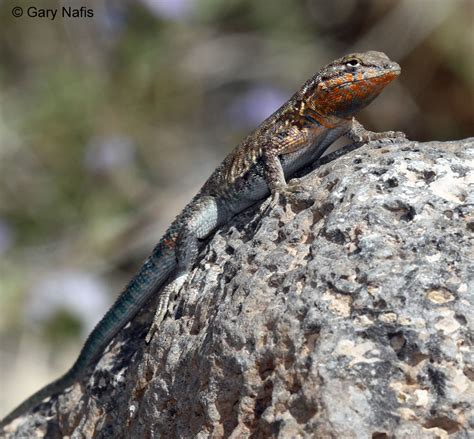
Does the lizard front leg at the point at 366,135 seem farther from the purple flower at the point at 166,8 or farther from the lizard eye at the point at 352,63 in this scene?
the purple flower at the point at 166,8

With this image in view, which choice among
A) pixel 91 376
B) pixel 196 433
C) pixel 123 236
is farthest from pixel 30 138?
pixel 196 433

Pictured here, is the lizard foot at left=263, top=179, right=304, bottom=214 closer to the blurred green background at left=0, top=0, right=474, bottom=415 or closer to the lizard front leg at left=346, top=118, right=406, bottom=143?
the lizard front leg at left=346, top=118, right=406, bottom=143

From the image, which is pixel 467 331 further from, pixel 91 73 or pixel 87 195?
pixel 91 73
